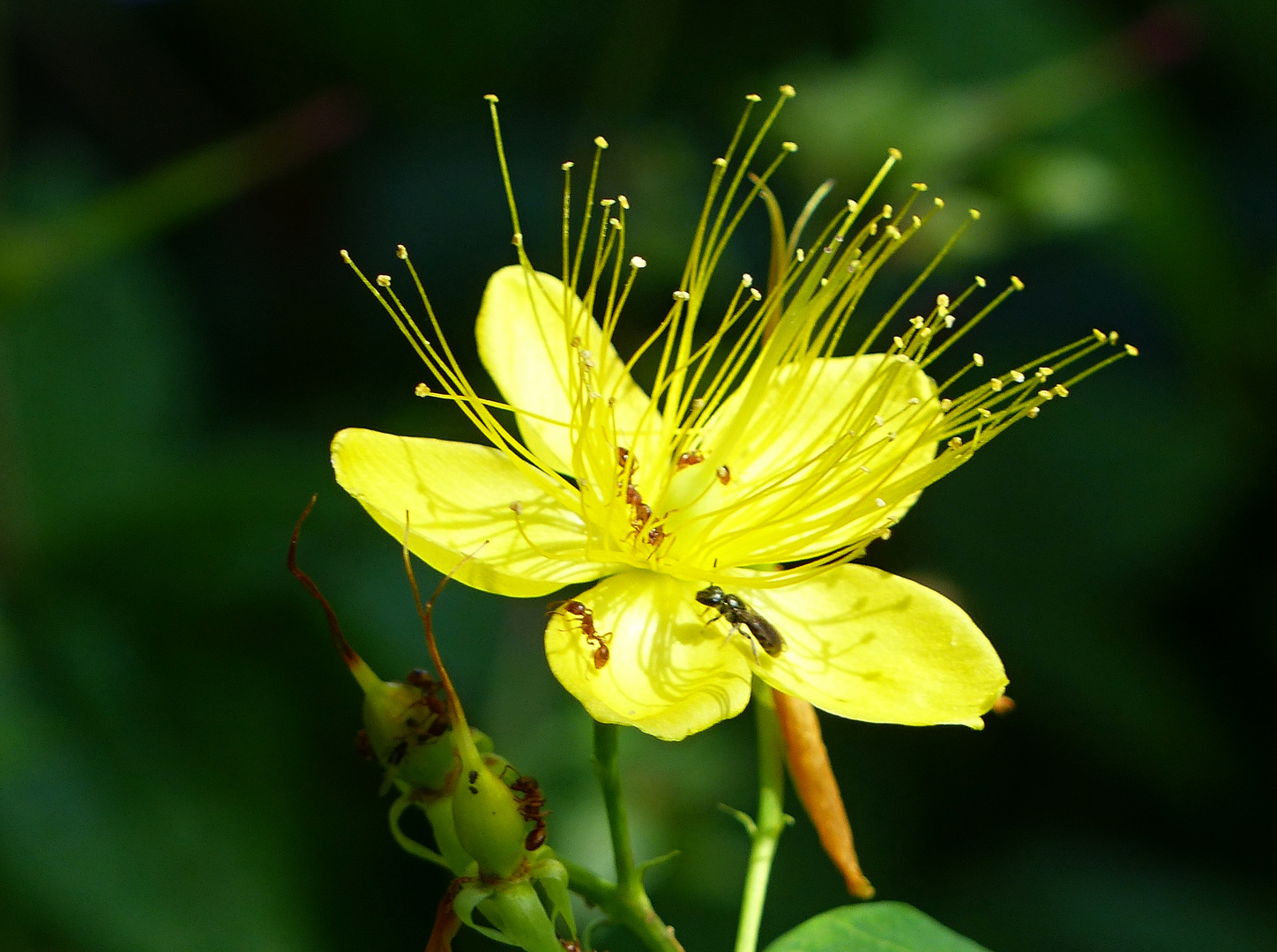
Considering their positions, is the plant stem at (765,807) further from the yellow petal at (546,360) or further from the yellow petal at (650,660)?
the yellow petal at (546,360)

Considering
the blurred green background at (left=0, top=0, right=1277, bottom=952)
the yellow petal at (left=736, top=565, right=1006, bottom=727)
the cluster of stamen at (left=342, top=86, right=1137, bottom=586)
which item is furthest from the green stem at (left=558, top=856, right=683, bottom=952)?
the blurred green background at (left=0, top=0, right=1277, bottom=952)

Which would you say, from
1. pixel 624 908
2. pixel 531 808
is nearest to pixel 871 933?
pixel 624 908

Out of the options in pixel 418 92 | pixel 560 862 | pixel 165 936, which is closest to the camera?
pixel 560 862

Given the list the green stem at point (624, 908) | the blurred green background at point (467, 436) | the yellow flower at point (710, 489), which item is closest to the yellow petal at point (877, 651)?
the yellow flower at point (710, 489)

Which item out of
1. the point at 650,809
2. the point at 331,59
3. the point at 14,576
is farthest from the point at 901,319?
the point at 14,576

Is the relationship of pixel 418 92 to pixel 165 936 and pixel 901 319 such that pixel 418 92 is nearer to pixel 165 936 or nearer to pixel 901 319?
pixel 901 319

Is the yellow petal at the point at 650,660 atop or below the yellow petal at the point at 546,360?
below

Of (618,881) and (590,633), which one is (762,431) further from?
(618,881)
